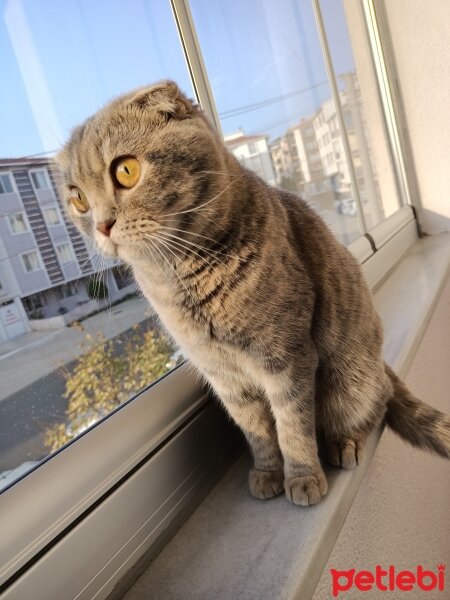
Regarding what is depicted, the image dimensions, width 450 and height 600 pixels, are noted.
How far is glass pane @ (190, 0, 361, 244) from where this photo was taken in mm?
1328

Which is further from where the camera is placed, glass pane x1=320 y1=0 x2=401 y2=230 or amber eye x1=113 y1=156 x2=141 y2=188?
glass pane x1=320 y1=0 x2=401 y2=230

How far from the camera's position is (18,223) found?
71cm

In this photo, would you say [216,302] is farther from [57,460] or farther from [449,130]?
[449,130]

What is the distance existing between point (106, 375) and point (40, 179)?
32 centimetres

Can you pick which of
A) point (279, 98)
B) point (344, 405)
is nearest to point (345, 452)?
point (344, 405)

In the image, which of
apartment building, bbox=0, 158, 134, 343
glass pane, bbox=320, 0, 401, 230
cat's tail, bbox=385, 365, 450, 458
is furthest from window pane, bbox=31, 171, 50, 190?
glass pane, bbox=320, 0, 401, 230

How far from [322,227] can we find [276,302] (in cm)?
28

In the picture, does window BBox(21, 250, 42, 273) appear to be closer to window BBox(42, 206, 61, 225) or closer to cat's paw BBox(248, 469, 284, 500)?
window BBox(42, 206, 61, 225)

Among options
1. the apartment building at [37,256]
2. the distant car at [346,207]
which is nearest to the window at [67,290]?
the apartment building at [37,256]

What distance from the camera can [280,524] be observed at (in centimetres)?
76

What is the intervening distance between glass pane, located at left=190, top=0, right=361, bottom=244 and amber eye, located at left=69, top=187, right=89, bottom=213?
0.55 metres

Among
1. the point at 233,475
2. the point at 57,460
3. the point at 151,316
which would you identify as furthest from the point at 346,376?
the point at 57,460

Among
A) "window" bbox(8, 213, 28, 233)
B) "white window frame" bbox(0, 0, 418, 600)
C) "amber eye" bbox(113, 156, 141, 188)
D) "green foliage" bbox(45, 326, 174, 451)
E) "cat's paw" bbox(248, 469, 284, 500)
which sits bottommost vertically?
"cat's paw" bbox(248, 469, 284, 500)

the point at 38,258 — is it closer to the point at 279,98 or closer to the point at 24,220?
the point at 24,220
